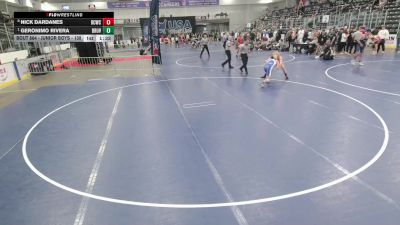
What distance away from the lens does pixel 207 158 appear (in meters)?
5.77

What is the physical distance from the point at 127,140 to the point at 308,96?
6387 millimetres

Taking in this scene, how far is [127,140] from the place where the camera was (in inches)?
272

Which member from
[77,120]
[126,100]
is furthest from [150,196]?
[126,100]

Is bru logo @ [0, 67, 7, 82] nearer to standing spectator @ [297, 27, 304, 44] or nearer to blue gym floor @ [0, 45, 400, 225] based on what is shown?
blue gym floor @ [0, 45, 400, 225]

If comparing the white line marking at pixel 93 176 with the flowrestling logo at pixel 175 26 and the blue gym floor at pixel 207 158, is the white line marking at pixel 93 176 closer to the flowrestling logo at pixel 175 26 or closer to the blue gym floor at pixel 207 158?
the blue gym floor at pixel 207 158

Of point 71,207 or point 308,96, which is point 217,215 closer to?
point 71,207

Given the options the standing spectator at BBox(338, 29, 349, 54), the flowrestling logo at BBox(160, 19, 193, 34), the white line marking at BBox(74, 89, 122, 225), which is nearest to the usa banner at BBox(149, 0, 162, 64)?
the white line marking at BBox(74, 89, 122, 225)

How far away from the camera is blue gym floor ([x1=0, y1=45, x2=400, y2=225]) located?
13.7ft

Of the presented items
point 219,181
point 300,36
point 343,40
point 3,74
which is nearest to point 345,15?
point 300,36

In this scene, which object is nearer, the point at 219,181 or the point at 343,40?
the point at 219,181

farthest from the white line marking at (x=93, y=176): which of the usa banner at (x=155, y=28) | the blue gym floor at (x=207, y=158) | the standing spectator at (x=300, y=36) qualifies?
the standing spectator at (x=300, y=36)

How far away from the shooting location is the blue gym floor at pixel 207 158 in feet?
13.7

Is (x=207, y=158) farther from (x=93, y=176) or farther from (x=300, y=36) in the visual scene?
(x=300, y=36)

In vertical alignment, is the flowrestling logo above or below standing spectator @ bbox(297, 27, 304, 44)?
above
